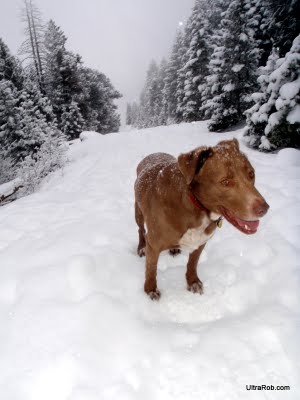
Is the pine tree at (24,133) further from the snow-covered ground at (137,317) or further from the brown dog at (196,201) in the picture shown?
the brown dog at (196,201)

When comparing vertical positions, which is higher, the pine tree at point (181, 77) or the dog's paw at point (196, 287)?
the pine tree at point (181, 77)

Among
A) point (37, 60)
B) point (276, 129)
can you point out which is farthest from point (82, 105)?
point (276, 129)

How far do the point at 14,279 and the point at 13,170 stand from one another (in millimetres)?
16116

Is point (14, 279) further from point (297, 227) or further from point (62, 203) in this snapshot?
point (297, 227)

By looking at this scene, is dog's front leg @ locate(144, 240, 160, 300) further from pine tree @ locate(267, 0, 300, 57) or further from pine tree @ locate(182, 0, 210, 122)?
pine tree @ locate(182, 0, 210, 122)

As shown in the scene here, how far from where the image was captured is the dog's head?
93.7 inches

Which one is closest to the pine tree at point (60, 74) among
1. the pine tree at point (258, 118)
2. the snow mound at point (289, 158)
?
the pine tree at point (258, 118)

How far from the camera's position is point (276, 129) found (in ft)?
29.0

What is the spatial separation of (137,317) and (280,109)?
7.81 meters

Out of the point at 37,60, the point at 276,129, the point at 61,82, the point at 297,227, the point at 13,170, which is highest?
the point at 37,60

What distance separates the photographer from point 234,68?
57.2 ft

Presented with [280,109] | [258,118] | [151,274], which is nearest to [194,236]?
[151,274]

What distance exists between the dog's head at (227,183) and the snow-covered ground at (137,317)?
1139 millimetres

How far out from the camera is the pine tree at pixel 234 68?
1759 centimetres
